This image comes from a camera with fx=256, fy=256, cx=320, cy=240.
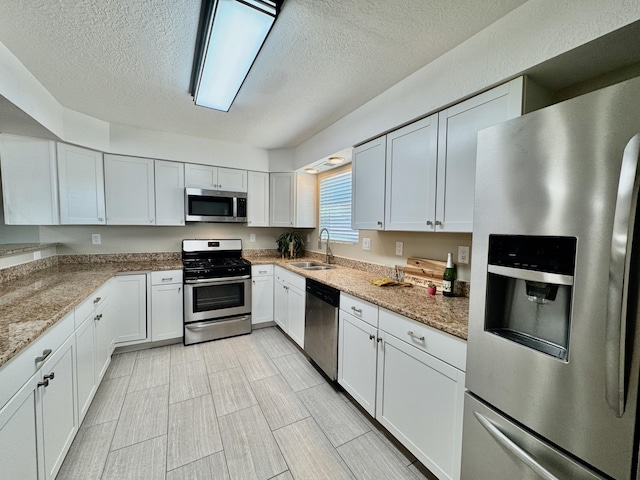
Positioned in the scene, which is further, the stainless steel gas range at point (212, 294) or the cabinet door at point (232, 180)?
the cabinet door at point (232, 180)

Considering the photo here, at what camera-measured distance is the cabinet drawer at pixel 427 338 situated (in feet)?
3.97

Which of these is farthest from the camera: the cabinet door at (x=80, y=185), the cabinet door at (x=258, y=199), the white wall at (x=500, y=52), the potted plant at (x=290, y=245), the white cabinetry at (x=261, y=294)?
the potted plant at (x=290, y=245)

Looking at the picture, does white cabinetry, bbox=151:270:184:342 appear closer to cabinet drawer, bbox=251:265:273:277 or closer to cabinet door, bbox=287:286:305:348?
cabinet drawer, bbox=251:265:273:277

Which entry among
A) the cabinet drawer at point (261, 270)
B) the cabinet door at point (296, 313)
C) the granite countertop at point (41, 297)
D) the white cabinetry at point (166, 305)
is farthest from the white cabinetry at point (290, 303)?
the granite countertop at point (41, 297)

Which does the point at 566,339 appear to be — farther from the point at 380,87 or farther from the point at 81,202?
the point at 81,202

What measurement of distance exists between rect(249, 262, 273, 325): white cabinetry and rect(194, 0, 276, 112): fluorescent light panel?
2053mm

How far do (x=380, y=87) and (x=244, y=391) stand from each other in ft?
8.90

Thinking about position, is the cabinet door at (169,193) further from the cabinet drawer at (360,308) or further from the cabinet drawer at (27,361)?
the cabinet drawer at (360,308)

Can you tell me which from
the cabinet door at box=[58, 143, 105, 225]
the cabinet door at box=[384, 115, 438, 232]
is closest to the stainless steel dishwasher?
the cabinet door at box=[384, 115, 438, 232]

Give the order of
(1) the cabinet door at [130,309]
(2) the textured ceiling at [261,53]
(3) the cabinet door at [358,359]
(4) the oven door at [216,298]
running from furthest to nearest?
(4) the oven door at [216,298], (1) the cabinet door at [130,309], (3) the cabinet door at [358,359], (2) the textured ceiling at [261,53]

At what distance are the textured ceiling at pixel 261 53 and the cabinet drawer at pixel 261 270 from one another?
183cm

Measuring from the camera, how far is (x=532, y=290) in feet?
3.22

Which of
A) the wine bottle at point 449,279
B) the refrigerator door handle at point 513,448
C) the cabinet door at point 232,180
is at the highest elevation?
the cabinet door at point 232,180

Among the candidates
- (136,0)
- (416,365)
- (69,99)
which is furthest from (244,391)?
(69,99)
